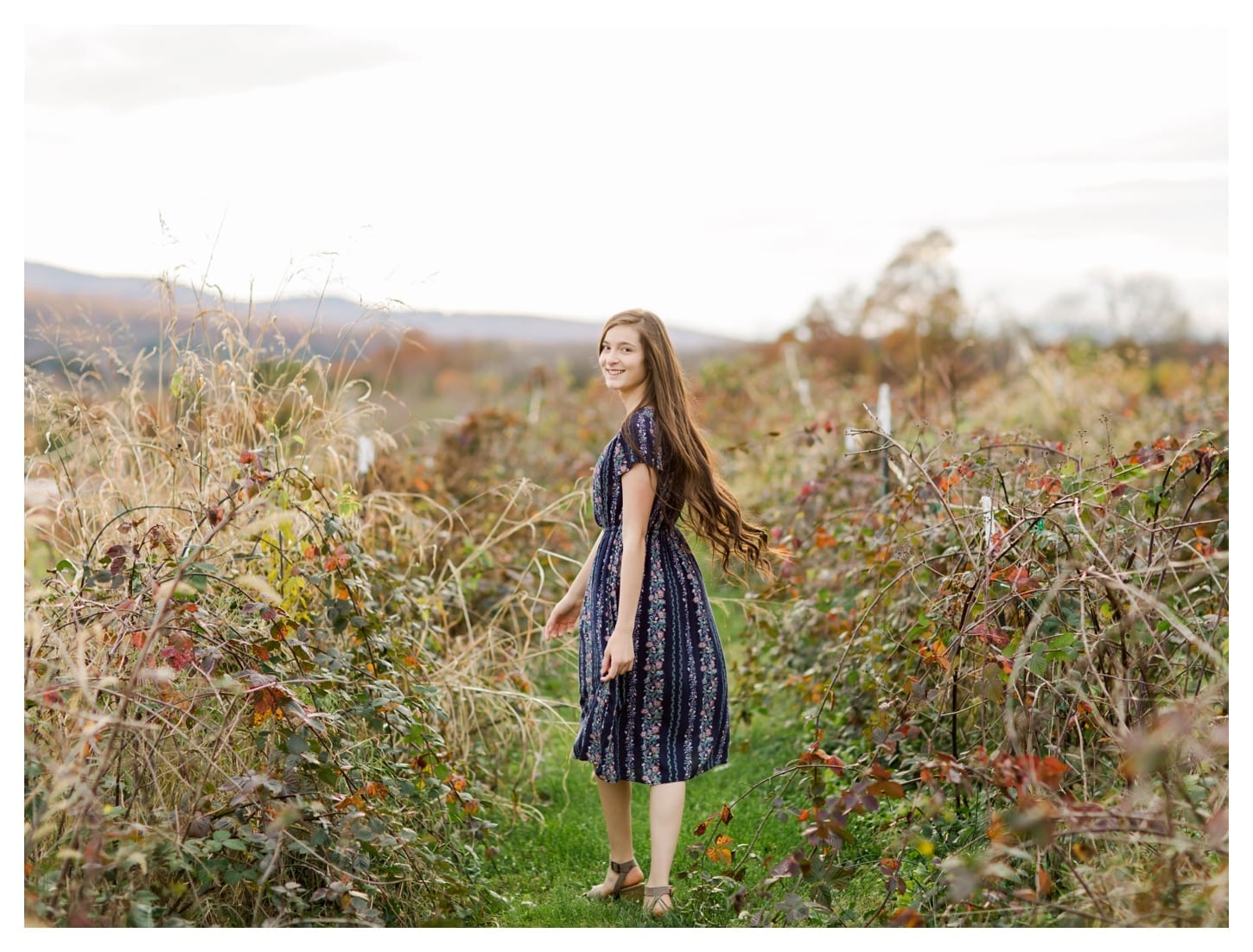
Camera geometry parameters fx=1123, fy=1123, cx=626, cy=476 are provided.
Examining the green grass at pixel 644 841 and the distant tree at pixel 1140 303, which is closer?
the green grass at pixel 644 841

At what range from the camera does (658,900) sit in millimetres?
3051

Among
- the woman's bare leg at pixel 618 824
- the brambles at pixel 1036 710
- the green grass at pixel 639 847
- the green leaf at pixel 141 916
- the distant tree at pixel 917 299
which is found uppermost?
the distant tree at pixel 917 299

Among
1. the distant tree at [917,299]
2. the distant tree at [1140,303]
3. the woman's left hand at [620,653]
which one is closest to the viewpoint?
the woman's left hand at [620,653]

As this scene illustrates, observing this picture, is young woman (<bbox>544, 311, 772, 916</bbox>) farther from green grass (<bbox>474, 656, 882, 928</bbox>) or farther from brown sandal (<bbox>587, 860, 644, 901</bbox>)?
green grass (<bbox>474, 656, 882, 928</bbox>)

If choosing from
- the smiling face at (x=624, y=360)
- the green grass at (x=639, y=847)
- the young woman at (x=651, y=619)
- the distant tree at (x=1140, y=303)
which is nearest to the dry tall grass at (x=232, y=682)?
the green grass at (x=639, y=847)

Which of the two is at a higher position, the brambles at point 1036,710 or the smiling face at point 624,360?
the smiling face at point 624,360

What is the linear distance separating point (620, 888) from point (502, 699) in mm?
1032

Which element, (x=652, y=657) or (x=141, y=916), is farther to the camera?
(x=652, y=657)

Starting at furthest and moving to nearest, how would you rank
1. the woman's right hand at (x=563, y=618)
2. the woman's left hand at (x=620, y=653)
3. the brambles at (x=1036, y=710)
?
the woman's right hand at (x=563, y=618)
the woman's left hand at (x=620, y=653)
the brambles at (x=1036, y=710)

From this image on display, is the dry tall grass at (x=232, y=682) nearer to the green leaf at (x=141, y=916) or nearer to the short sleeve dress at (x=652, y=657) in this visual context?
the green leaf at (x=141, y=916)

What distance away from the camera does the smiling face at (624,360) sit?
3.20 metres

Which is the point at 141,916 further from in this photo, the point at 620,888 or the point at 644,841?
the point at 644,841

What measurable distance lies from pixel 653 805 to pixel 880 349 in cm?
1238

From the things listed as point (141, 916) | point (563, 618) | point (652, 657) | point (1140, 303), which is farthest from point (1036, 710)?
point (1140, 303)
